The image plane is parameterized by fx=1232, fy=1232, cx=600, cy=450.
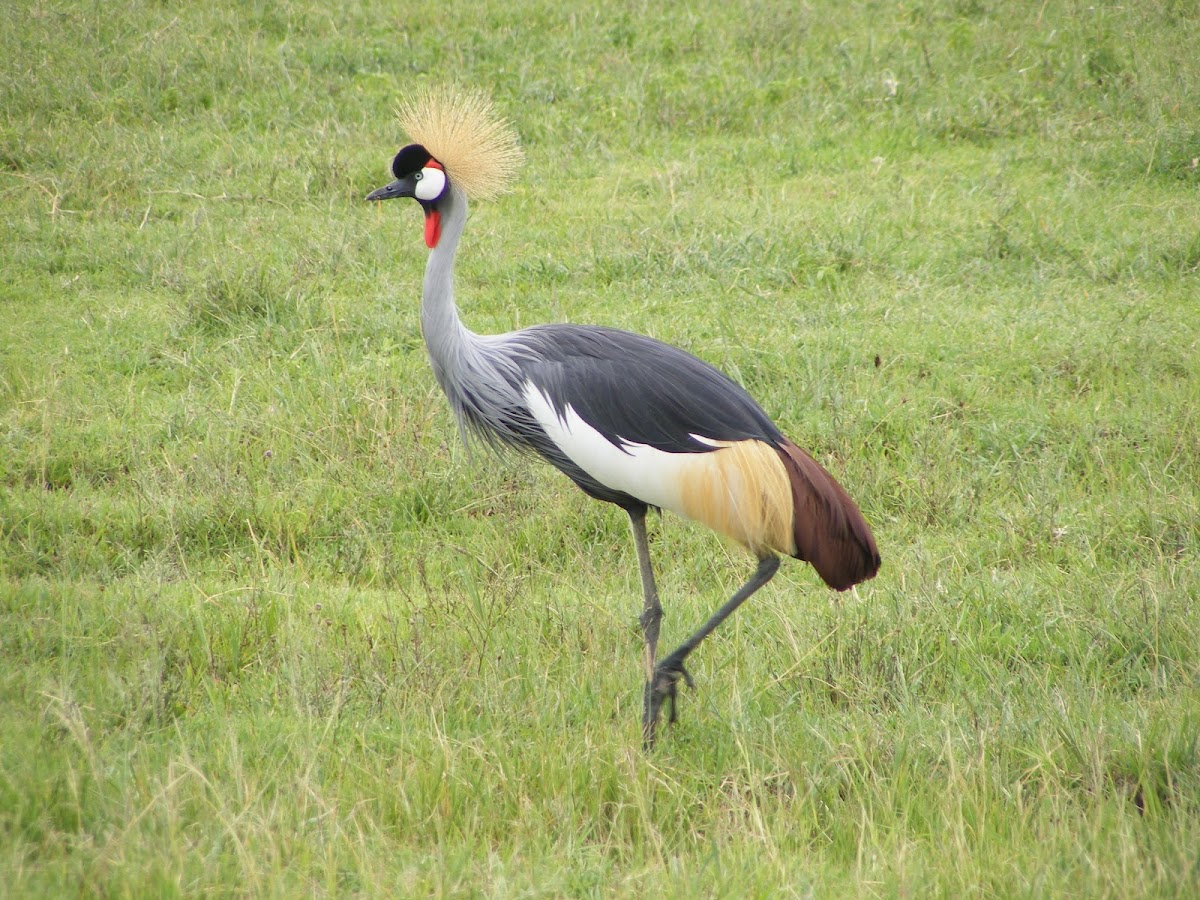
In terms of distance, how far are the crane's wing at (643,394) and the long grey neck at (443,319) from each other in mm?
187

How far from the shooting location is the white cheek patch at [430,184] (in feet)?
11.1

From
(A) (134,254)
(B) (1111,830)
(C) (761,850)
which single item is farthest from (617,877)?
(A) (134,254)

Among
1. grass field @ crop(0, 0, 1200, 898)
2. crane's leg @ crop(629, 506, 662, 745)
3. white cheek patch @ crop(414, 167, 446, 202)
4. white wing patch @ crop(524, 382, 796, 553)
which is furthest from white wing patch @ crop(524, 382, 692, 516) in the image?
white cheek patch @ crop(414, 167, 446, 202)

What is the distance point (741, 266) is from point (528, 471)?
1772mm

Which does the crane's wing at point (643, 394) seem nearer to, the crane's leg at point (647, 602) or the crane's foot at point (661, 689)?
the crane's leg at point (647, 602)

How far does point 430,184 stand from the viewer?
339 centimetres

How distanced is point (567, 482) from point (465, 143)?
4.16 ft

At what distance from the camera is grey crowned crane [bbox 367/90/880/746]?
302cm

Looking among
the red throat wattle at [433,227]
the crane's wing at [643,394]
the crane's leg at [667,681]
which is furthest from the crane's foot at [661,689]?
the red throat wattle at [433,227]

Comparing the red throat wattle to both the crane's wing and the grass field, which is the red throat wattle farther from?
the grass field

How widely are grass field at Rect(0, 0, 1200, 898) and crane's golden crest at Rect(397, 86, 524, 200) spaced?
1013 mm

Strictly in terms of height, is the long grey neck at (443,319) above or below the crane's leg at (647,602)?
above

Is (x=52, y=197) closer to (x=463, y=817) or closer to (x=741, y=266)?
(x=741, y=266)

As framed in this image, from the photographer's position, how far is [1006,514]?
153 inches
